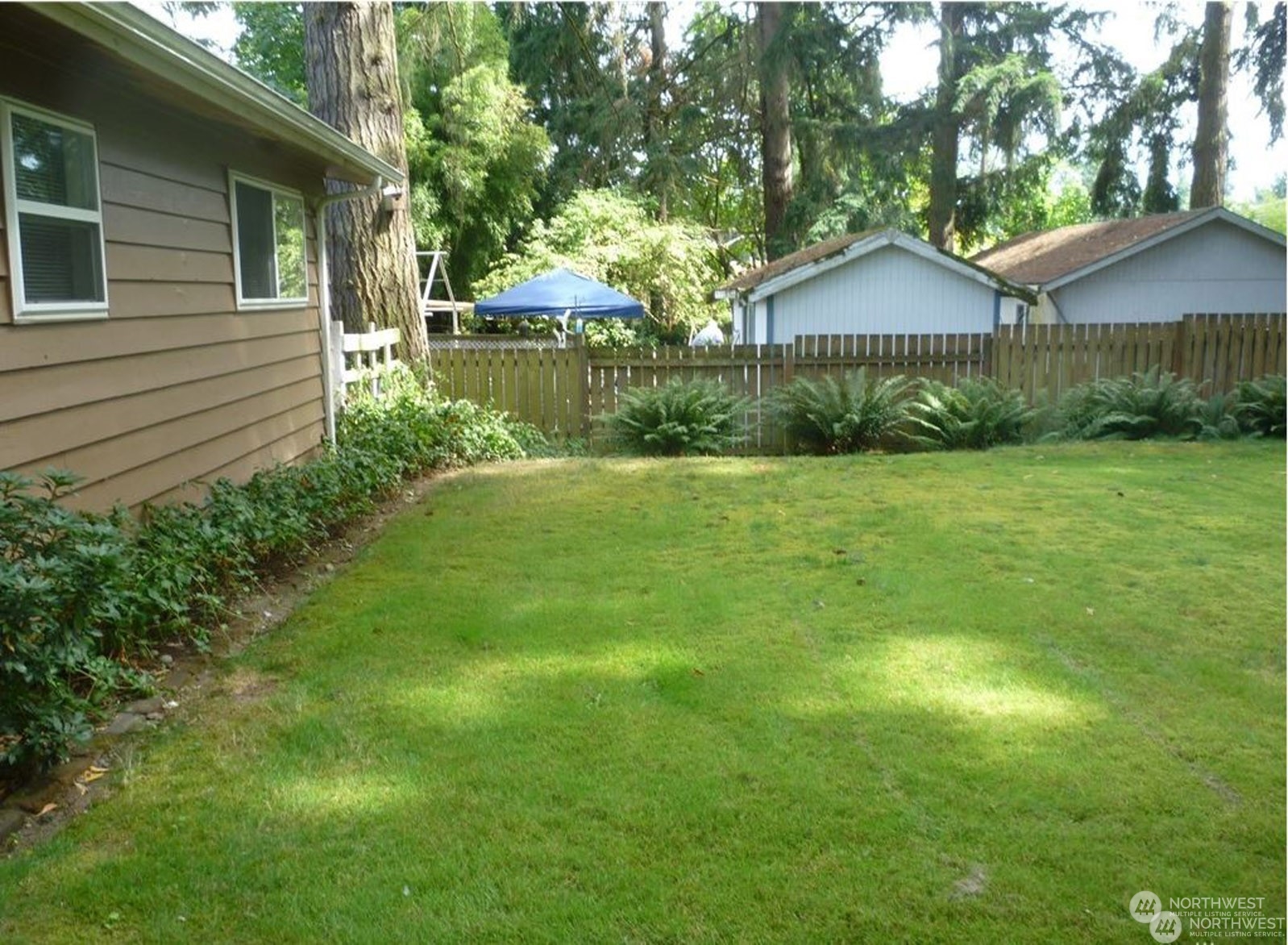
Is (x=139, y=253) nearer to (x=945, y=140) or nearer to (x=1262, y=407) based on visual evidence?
(x=1262, y=407)

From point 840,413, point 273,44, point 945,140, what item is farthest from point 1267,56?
point 273,44

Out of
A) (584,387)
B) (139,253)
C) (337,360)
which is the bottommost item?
(584,387)

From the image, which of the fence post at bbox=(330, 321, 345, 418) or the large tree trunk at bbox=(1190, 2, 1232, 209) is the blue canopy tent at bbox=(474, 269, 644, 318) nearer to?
the fence post at bbox=(330, 321, 345, 418)

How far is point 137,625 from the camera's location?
4.54 metres

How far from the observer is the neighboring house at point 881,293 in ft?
54.4

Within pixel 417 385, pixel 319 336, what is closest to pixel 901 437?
pixel 417 385

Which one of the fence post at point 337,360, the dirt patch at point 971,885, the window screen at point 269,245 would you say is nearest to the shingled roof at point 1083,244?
the fence post at point 337,360

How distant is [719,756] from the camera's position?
3654 millimetres

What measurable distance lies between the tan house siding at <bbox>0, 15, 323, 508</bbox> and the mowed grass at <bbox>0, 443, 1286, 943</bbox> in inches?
48.6

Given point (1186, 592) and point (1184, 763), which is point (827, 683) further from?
point (1186, 592)

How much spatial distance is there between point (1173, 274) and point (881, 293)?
5723mm

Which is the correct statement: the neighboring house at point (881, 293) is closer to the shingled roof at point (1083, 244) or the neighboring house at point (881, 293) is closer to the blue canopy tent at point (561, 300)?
the blue canopy tent at point (561, 300)

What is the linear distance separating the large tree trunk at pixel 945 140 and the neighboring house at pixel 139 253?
62.1ft

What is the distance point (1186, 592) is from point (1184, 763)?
2148mm
